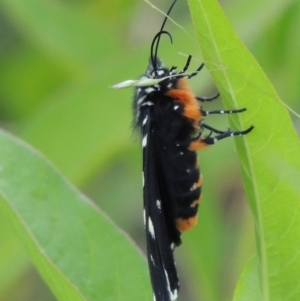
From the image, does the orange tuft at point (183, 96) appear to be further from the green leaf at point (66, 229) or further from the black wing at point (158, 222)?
the green leaf at point (66, 229)

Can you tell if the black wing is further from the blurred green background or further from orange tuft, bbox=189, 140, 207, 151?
the blurred green background

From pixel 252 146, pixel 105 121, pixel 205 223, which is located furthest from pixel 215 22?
pixel 205 223

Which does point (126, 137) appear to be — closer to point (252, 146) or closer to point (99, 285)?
point (99, 285)

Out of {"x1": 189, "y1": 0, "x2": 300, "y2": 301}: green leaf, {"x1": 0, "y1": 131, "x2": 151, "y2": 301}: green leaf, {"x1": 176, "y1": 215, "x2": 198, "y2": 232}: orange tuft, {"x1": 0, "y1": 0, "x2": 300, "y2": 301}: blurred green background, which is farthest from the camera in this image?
{"x1": 0, "y1": 0, "x2": 300, "y2": 301}: blurred green background

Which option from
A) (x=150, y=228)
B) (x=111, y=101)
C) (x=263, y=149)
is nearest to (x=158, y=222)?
(x=150, y=228)

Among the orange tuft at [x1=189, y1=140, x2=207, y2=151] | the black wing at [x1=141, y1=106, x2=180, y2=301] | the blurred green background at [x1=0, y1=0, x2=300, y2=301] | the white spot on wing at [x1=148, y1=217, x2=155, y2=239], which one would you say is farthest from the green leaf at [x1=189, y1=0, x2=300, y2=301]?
the blurred green background at [x1=0, y1=0, x2=300, y2=301]

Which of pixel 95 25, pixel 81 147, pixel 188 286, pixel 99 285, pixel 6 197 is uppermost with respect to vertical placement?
pixel 95 25

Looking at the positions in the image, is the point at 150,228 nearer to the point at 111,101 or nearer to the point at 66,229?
the point at 66,229
